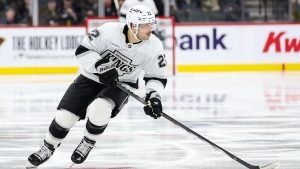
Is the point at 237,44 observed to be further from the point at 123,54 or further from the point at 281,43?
the point at 123,54

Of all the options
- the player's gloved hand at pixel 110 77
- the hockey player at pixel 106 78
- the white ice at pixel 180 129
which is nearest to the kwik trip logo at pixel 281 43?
the white ice at pixel 180 129

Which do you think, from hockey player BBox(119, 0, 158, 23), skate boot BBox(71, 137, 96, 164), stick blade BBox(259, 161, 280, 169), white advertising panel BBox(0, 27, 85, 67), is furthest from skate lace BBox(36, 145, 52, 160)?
white advertising panel BBox(0, 27, 85, 67)

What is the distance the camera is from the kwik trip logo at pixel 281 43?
52.6 feet

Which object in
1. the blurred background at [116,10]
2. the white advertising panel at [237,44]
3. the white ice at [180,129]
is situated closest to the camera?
the white ice at [180,129]

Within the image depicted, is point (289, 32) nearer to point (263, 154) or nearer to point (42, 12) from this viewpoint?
point (42, 12)

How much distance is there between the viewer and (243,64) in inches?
632

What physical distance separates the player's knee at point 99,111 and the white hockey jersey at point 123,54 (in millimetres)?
221

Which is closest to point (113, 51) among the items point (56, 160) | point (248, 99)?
point (56, 160)

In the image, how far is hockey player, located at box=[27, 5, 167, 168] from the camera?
5883 mm

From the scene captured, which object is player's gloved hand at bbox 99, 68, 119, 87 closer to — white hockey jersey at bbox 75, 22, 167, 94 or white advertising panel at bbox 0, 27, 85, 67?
white hockey jersey at bbox 75, 22, 167, 94

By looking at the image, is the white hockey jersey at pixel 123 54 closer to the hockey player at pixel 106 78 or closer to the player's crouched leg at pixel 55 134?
the hockey player at pixel 106 78

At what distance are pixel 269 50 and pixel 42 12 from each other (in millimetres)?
3941

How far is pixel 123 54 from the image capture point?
6062mm

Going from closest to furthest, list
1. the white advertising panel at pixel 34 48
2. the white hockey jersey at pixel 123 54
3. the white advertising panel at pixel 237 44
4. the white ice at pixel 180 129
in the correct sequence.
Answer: the white hockey jersey at pixel 123 54
the white ice at pixel 180 129
the white advertising panel at pixel 34 48
the white advertising panel at pixel 237 44
